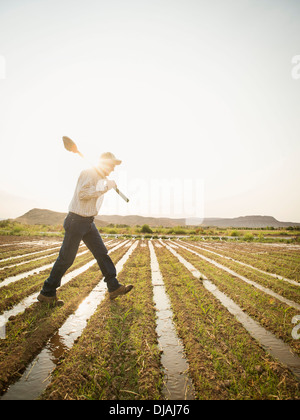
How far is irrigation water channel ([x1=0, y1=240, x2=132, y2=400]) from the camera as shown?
4.70 ft

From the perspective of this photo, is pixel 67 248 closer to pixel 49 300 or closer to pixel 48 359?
pixel 49 300

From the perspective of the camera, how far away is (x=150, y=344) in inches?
80.1

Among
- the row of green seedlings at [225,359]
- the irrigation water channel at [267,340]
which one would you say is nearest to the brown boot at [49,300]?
the row of green seedlings at [225,359]

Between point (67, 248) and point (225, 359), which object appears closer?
point (225, 359)

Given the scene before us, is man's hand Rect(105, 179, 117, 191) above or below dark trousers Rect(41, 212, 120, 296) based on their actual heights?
above

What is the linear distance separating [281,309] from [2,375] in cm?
348

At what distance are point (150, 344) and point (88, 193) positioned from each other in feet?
6.44

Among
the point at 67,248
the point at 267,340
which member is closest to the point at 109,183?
the point at 67,248

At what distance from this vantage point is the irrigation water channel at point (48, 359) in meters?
1.43

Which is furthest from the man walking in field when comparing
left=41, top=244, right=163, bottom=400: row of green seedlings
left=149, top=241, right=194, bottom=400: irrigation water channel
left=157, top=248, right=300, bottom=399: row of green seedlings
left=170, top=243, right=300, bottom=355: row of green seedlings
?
left=170, top=243, right=300, bottom=355: row of green seedlings

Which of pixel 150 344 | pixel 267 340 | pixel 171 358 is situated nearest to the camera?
pixel 171 358

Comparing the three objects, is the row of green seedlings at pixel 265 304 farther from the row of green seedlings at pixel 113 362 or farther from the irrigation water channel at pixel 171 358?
the row of green seedlings at pixel 113 362

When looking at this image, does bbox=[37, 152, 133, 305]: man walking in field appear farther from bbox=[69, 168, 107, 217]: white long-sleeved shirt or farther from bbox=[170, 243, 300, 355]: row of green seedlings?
bbox=[170, 243, 300, 355]: row of green seedlings
